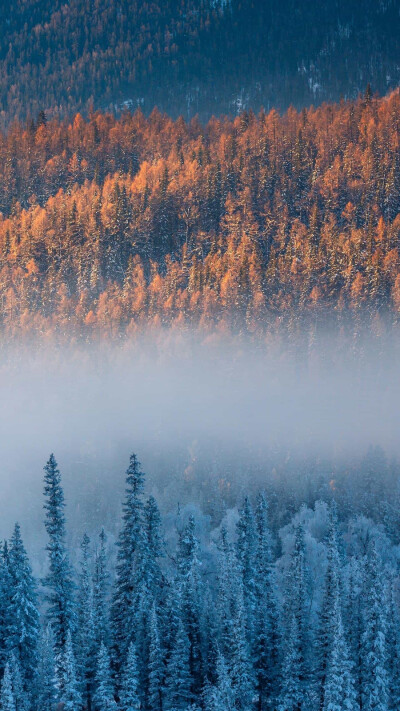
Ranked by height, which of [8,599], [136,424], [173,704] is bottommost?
[173,704]

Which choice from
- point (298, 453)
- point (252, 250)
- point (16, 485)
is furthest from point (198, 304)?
point (16, 485)

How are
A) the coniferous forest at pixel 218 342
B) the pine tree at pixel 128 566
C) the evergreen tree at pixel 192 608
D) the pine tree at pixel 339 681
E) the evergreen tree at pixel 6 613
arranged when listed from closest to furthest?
the evergreen tree at pixel 6 613
the pine tree at pixel 339 681
the pine tree at pixel 128 566
the evergreen tree at pixel 192 608
the coniferous forest at pixel 218 342

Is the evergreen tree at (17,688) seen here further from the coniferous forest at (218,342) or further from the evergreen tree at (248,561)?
the coniferous forest at (218,342)

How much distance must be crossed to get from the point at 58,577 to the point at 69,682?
5.46m

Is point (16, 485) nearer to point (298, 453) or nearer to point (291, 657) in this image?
point (298, 453)

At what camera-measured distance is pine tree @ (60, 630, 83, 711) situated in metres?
40.9

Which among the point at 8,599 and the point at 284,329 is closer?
the point at 8,599

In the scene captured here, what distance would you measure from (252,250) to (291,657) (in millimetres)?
119415

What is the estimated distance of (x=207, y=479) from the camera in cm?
13238

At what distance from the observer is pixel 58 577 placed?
44.5m

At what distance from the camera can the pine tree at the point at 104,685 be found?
4244 cm

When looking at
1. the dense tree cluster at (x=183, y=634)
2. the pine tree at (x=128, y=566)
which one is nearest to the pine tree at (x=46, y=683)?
the dense tree cluster at (x=183, y=634)

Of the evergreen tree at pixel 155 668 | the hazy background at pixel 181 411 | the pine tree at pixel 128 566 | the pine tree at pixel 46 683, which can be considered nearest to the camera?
the pine tree at pixel 46 683

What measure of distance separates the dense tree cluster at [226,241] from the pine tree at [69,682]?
113835 mm
